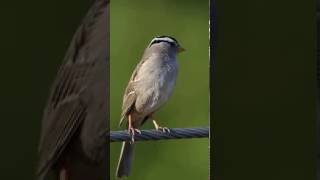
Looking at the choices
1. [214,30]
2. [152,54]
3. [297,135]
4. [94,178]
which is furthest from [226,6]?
[94,178]

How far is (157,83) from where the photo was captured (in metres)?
5.50

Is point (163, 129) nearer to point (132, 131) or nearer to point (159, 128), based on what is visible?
point (159, 128)

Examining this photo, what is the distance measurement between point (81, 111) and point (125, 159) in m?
0.42

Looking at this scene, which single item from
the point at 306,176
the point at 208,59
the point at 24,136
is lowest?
the point at 306,176

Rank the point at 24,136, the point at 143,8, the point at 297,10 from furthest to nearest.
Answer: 1. the point at 297,10
2. the point at 143,8
3. the point at 24,136

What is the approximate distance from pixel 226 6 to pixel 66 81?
1180mm

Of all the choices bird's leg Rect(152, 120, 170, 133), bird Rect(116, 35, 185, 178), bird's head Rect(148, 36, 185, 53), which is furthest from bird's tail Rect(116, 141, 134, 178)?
bird's head Rect(148, 36, 185, 53)

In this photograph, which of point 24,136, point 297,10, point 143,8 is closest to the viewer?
point 24,136

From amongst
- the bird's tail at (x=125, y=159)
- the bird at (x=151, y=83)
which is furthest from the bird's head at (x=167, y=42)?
the bird's tail at (x=125, y=159)

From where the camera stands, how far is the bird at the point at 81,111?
16.5 feet

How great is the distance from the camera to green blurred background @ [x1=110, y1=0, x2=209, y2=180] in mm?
5328

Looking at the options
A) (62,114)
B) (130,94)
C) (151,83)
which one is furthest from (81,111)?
(151,83)

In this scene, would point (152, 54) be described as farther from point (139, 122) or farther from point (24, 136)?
point (24, 136)

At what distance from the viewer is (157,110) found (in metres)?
5.52
